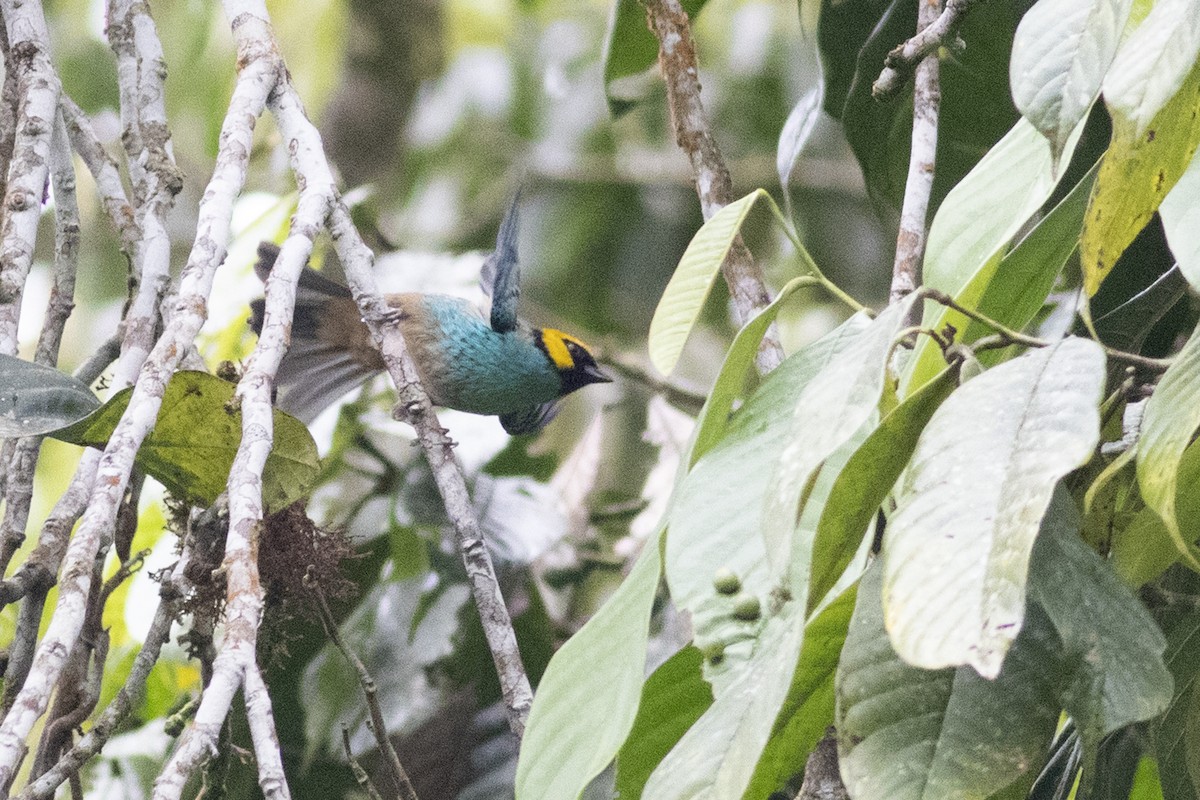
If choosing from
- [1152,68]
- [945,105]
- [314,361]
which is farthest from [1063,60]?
[314,361]

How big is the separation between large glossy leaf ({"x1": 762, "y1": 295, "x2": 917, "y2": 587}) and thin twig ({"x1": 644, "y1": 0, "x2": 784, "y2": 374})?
0.74 meters

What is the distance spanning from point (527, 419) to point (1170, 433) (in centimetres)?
267

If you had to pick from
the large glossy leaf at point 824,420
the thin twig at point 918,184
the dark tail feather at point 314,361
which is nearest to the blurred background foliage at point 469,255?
the dark tail feather at point 314,361

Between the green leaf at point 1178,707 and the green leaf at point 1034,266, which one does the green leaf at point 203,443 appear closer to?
the green leaf at point 1034,266

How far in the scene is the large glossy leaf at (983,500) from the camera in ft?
2.27

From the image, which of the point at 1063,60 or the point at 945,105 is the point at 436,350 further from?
the point at 1063,60

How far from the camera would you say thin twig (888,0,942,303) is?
138 centimetres

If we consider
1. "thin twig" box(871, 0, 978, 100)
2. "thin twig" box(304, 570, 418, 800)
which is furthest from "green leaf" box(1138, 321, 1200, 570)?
"thin twig" box(304, 570, 418, 800)

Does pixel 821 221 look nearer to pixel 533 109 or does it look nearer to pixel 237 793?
pixel 533 109

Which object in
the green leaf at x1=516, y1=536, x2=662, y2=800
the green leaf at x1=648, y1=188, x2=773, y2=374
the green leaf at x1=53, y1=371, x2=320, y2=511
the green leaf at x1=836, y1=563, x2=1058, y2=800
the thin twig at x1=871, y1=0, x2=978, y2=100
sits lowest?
the green leaf at x1=836, y1=563, x2=1058, y2=800

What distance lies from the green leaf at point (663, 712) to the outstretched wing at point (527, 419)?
7.05 ft

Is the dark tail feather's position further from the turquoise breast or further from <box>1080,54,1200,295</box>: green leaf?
<box>1080,54,1200,295</box>: green leaf

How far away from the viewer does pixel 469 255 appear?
3.12 m

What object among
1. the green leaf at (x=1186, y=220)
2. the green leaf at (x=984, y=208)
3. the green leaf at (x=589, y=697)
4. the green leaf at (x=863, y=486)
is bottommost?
the green leaf at (x=589, y=697)
